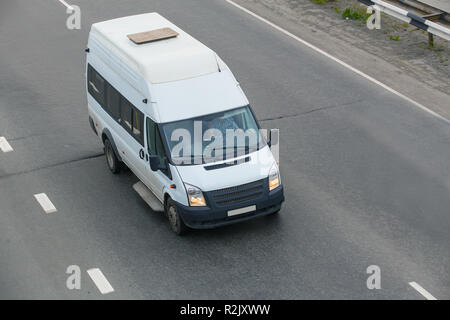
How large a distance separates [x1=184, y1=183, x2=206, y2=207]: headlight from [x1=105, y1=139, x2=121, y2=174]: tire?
110 inches

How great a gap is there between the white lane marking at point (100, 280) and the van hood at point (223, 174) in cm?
197

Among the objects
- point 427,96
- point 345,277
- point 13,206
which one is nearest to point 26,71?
point 13,206

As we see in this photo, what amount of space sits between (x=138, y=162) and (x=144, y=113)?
3.25 feet

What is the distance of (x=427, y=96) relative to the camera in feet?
61.2

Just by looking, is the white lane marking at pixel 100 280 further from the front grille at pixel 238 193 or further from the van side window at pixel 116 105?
the van side window at pixel 116 105

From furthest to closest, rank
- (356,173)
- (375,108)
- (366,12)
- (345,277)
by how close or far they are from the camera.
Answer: (366,12)
(375,108)
(356,173)
(345,277)

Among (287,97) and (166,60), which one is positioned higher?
(166,60)

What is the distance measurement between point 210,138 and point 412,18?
9159 mm

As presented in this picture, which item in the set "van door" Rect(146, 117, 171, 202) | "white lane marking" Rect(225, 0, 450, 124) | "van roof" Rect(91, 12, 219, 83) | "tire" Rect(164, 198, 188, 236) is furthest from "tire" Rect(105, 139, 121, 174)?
"white lane marking" Rect(225, 0, 450, 124)

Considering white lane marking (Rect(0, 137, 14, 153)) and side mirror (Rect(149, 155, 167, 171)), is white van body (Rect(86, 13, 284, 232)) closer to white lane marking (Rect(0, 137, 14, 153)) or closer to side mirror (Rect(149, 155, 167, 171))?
side mirror (Rect(149, 155, 167, 171))

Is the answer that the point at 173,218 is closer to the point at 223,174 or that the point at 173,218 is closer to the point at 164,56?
the point at 223,174

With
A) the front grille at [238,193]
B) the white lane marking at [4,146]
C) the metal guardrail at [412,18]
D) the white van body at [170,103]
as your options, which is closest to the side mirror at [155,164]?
the white van body at [170,103]

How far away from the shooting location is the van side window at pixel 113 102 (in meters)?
15.1

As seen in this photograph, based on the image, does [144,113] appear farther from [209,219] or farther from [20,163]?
[20,163]
